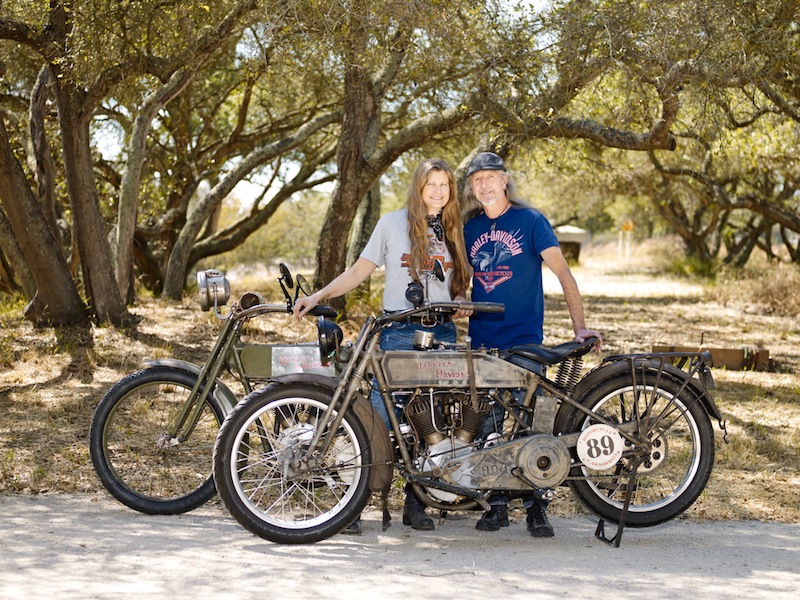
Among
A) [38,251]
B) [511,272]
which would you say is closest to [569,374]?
[511,272]

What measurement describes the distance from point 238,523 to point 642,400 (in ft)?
6.26

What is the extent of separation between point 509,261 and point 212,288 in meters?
1.39

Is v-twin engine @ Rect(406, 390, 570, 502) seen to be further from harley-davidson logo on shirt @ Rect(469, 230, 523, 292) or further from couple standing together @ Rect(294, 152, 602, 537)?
harley-davidson logo on shirt @ Rect(469, 230, 523, 292)

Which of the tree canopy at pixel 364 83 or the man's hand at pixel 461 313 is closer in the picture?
the man's hand at pixel 461 313

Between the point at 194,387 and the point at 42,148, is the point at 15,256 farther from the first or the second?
the point at 194,387

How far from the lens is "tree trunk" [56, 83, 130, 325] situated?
9438mm

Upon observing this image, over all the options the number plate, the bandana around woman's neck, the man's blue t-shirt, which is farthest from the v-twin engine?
the bandana around woman's neck

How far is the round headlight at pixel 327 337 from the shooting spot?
4.15m

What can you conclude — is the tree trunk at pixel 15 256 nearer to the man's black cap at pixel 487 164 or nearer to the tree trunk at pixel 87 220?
the tree trunk at pixel 87 220

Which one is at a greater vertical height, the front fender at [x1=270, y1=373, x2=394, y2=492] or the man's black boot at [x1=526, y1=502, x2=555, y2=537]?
the front fender at [x1=270, y1=373, x2=394, y2=492]

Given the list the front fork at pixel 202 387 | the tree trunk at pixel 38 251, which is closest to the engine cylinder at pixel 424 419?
the front fork at pixel 202 387

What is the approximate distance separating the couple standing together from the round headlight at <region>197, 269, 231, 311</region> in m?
0.49

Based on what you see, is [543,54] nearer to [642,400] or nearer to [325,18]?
[325,18]

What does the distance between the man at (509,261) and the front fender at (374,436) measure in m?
0.62
